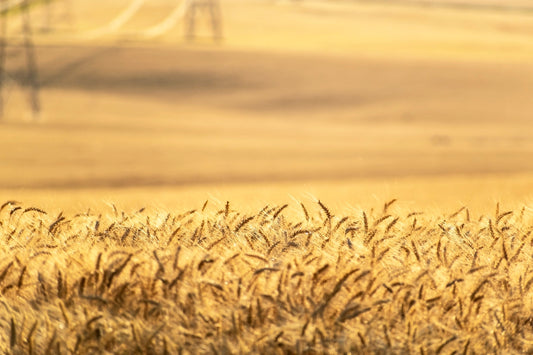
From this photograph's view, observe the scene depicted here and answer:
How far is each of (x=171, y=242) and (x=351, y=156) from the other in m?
23.1

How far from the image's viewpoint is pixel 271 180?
22484 mm

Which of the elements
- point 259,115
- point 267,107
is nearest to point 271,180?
point 259,115

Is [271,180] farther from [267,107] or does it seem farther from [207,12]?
[207,12]

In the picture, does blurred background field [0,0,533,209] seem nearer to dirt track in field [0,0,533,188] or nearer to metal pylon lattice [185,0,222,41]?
dirt track in field [0,0,533,188]

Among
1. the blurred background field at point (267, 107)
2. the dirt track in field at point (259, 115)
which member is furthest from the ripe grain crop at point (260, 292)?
the dirt track in field at point (259, 115)

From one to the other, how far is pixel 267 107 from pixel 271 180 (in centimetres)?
1516

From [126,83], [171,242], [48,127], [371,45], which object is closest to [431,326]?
[171,242]

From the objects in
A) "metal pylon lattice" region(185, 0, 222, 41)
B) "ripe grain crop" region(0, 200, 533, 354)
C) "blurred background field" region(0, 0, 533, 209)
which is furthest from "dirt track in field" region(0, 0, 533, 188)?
"ripe grain crop" region(0, 200, 533, 354)

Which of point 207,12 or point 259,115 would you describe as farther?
point 207,12

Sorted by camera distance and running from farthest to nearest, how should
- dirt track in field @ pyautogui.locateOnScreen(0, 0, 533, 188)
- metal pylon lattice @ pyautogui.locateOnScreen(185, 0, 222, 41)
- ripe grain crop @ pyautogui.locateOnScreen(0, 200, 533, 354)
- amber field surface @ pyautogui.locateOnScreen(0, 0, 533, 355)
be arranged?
metal pylon lattice @ pyautogui.locateOnScreen(185, 0, 222, 41), dirt track in field @ pyautogui.locateOnScreen(0, 0, 533, 188), amber field surface @ pyautogui.locateOnScreen(0, 0, 533, 355), ripe grain crop @ pyautogui.locateOnScreen(0, 200, 533, 354)

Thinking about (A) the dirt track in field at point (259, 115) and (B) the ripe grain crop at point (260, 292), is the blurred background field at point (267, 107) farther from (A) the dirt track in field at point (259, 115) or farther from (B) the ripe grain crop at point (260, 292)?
(B) the ripe grain crop at point (260, 292)

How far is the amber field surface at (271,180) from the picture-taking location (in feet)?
8.30

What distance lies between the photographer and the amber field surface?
253 centimetres

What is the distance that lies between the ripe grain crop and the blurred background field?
7660mm
